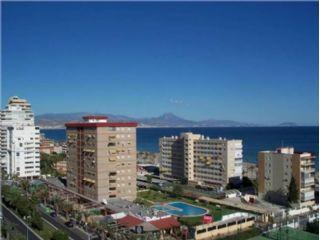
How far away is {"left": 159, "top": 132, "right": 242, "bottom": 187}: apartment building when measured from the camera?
19.7m

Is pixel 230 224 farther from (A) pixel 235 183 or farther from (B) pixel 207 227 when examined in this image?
(A) pixel 235 183

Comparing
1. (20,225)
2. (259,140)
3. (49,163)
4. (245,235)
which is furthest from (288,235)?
(259,140)

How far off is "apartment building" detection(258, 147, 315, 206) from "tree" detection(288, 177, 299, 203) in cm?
18

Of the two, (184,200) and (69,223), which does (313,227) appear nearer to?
(184,200)

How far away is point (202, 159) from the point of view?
20.8 m

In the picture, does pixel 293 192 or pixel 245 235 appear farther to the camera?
pixel 293 192

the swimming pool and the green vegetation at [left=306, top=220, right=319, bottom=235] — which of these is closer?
the green vegetation at [left=306, top=220, right=319, bottom=235]

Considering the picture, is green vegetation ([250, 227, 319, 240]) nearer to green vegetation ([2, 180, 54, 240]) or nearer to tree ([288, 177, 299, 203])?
tree ([288, 177, 299, 203])

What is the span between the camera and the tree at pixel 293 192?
1520 centimetres

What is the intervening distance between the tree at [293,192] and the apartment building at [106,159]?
584 centimetres

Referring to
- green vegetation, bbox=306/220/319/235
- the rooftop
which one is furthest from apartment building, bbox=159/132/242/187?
green vegetation, bbox=306/220/319/235

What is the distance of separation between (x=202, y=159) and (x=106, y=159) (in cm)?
640

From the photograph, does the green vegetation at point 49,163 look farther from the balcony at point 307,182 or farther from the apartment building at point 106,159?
the balcony at point 307,182

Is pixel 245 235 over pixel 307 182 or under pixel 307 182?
under
